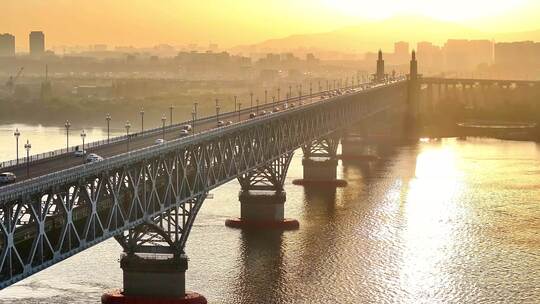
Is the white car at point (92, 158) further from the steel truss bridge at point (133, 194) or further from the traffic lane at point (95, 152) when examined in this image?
the traffic lane at point (95, 152)

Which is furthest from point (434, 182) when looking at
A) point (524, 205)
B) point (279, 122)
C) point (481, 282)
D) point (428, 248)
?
point (481, 282)

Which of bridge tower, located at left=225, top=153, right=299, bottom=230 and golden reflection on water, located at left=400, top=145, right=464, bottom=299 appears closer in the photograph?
golden reflection on water, located at left=400, top=145, right=464, bottom=299

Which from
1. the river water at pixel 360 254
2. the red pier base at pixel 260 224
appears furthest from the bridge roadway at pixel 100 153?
the river water at pixel 360 254

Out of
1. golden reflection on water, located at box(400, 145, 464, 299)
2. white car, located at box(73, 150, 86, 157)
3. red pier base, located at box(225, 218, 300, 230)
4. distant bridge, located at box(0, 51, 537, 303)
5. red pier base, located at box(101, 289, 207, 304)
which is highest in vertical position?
white car, located at box(73, 150, 86, 157)

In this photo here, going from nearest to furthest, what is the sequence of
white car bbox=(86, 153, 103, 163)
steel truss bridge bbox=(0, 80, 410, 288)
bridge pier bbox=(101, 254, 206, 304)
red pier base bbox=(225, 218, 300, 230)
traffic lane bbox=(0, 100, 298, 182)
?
steel truss bridge bbox=(0, 80, 410, 288)
white car bbox=(86, 153, 103, 163)
traffic lane bbox=(0, 100, 298, 182)
bridge pier bbox=(101, 254, 206, 304)
red pier base bbox=(225, 218, 300, 230)

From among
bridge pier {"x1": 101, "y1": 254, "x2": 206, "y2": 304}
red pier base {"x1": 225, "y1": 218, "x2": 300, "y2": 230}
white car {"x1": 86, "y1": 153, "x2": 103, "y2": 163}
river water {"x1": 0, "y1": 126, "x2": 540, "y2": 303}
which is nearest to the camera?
white car {"x1": 86, "y1": 153, "x2": 103, "y2": 163}

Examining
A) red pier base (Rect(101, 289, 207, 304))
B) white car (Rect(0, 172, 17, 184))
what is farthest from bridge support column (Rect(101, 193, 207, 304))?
white car (Rect(0, 172, 17, 184))

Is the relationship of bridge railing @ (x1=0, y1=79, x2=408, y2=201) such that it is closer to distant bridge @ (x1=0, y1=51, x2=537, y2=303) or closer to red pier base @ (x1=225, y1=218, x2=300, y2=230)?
distant bridge @ (x1=0, y1=51, x2=537, y2=303)

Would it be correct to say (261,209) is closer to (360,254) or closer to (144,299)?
(360,254)

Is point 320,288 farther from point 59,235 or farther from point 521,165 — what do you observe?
point 521,165
